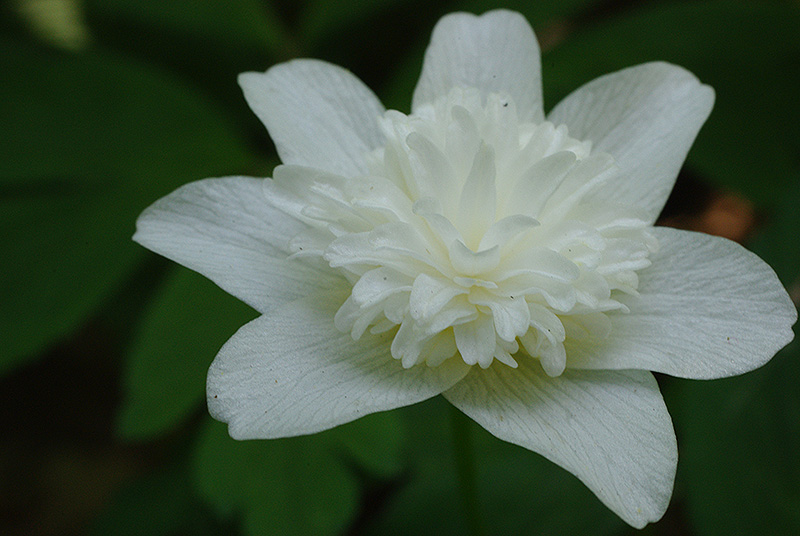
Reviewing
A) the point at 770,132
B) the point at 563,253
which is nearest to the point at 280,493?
the point at 563,253

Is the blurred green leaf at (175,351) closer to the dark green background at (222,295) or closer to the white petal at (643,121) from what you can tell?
the dark green background at (222,295)

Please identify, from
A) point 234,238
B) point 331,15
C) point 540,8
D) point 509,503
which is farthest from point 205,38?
point 509,503

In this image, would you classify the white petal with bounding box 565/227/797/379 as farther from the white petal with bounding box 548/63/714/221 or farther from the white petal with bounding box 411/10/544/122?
the white petal with bounding box 411/10/544/122

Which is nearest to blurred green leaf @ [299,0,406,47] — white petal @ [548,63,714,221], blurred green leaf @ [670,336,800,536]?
white petal @ [548,63,714,221]

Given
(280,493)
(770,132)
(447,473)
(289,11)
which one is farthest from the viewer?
(289,11)

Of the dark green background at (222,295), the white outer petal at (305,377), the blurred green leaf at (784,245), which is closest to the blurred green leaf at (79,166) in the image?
the dark green background at (222,295)

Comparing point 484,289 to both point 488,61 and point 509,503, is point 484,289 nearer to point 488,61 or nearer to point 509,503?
point 488,61

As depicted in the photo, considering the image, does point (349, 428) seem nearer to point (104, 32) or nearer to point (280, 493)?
point (280, 493)
